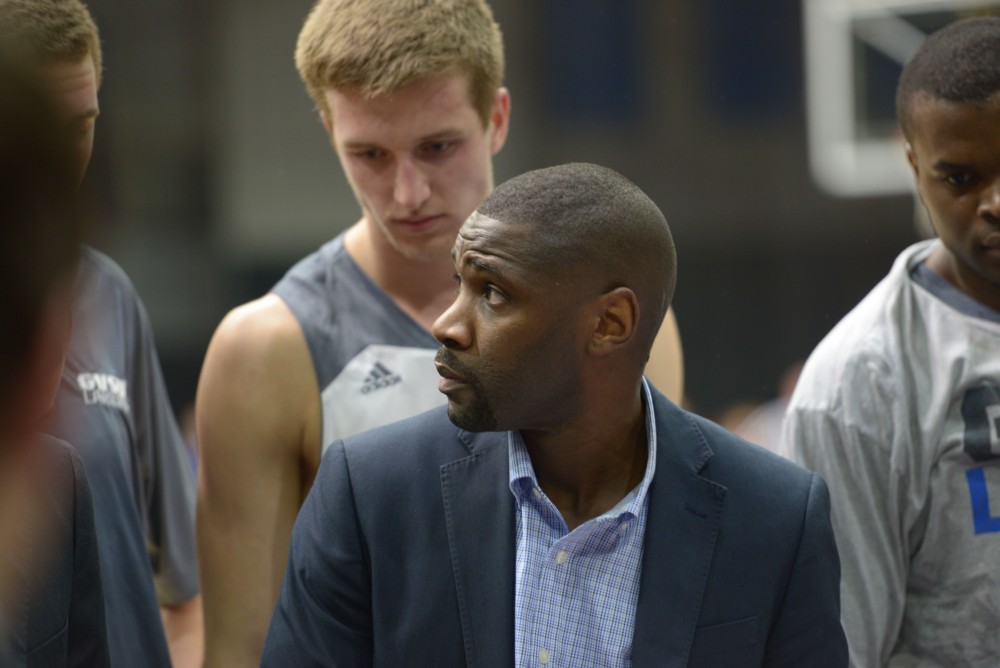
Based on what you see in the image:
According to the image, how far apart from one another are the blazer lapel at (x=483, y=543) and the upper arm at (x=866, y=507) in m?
0.64

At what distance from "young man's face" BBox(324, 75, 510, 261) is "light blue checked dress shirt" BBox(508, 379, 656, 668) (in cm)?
67

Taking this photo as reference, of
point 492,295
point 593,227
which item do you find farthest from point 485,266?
point 593,227

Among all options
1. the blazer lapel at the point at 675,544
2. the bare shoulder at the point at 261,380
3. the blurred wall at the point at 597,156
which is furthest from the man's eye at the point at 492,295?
the blurred wall at the point at 597,156

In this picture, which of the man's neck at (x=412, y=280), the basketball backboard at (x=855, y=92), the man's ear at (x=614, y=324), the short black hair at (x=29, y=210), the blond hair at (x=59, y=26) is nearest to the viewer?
the short black hair at (x=29, y=210)

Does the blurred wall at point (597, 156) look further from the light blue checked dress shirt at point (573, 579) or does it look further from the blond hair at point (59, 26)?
the light blue checked dress shirt at point (573, 579)

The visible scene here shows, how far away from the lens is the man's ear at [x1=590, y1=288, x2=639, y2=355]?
2012mm

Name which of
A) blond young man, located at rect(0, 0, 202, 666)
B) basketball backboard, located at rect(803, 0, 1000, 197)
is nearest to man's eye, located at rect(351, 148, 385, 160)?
blond young man, located at rect(0, 0, 202, 666)

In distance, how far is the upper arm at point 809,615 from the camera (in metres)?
1.97

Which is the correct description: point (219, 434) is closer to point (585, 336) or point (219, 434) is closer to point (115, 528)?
point (115, 528)

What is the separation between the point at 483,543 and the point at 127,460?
2.84ft

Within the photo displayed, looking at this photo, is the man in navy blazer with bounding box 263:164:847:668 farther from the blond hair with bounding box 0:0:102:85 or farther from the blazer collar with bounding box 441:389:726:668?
the blond hair with bounding box 0:0:102:85

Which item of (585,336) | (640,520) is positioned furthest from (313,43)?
(640,520)

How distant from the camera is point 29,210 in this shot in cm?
95

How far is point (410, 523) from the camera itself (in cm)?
199
